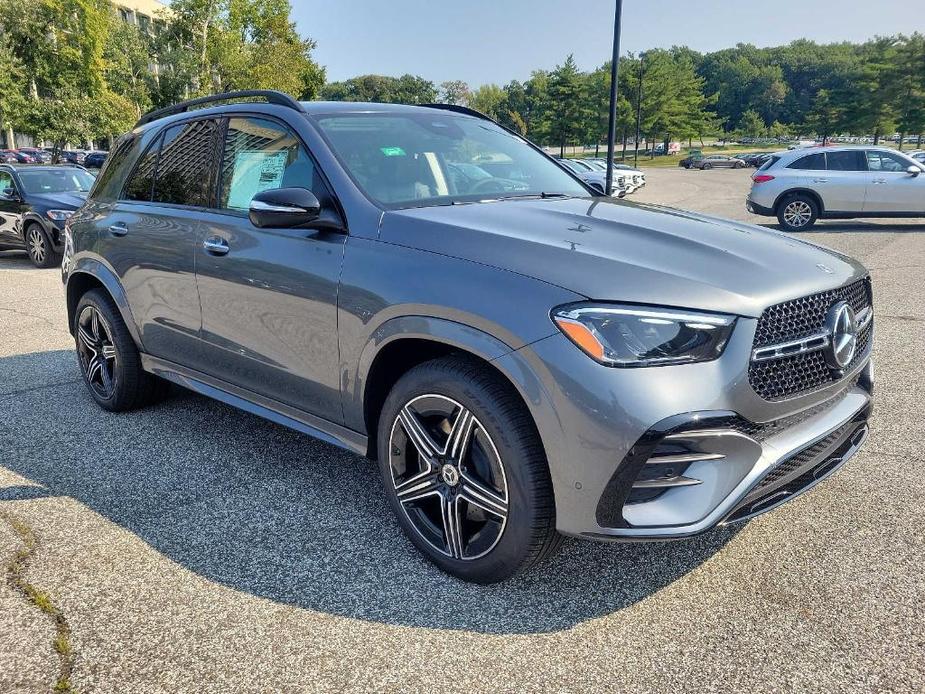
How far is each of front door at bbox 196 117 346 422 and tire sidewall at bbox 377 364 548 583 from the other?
406 mm

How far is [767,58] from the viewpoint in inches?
5674

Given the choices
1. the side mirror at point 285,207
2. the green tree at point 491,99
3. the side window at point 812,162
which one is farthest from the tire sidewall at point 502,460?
the green tree at point 491,99

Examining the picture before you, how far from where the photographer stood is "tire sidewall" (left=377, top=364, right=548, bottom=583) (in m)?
2.48

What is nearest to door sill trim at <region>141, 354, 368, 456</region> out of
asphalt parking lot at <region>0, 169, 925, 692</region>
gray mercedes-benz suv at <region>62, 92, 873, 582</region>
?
gray mercedes-benz suv at <region>62, 92, 873, 582</region>

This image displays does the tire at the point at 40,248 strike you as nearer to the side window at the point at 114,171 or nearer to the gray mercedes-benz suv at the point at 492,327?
the side window at the point at 114,171

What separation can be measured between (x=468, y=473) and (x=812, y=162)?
15241mm

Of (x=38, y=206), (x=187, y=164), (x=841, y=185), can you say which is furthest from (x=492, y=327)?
(x=841, y=185)

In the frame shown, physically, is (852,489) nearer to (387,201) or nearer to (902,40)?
(387,201)

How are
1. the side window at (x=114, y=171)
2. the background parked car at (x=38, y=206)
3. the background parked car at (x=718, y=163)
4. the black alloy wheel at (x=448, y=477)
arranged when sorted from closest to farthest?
the black alloy wheel at (x=448, y=477), the side window at (x=114, y=171), the background parked car at (x=38, y=206), the background parked car at (x=718, y=163)

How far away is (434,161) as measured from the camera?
11.7 feet

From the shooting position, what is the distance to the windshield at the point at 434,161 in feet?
10.8

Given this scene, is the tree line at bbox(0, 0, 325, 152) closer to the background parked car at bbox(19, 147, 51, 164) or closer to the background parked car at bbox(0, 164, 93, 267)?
the background parked car at bbox(19, 147, 51, 164)

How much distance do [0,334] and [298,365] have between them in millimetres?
5291

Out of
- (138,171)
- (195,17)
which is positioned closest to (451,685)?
(138,171)
